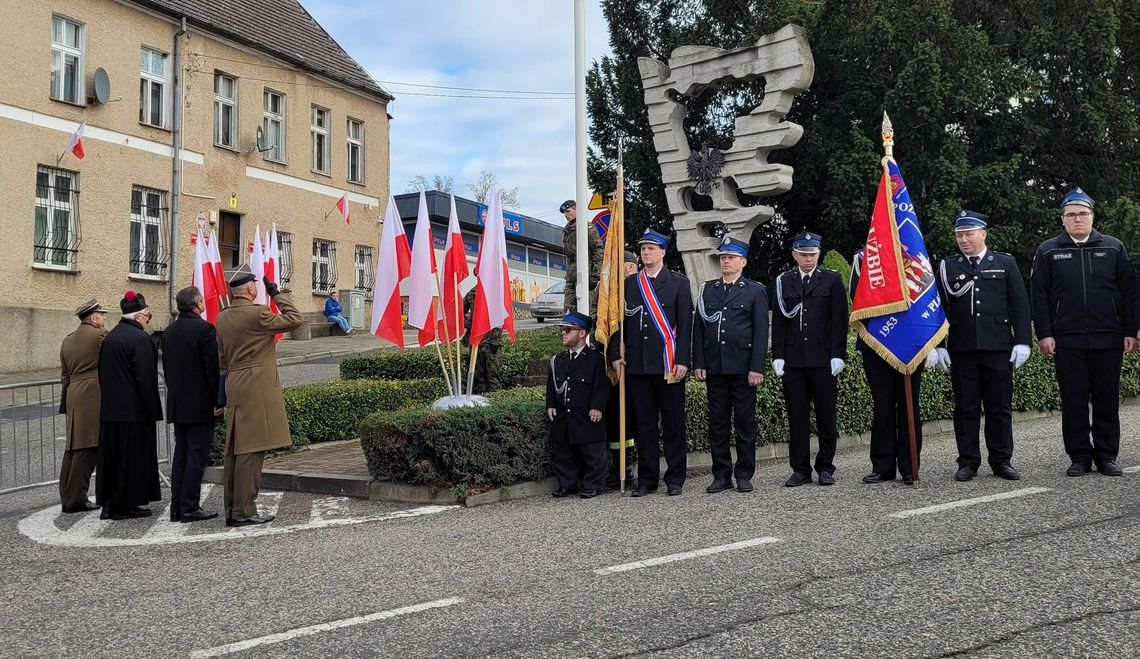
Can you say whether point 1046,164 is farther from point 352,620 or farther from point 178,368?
point 352,620

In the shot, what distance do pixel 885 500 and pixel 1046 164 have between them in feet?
59.1

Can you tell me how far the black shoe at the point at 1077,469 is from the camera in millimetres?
7016

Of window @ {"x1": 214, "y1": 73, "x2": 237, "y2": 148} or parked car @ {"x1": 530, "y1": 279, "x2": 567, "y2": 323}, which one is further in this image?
parked car @ {"x1": 530, "y1": 279, "x2": 567, "y2": 323}

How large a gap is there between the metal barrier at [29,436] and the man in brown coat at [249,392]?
2.24 meters

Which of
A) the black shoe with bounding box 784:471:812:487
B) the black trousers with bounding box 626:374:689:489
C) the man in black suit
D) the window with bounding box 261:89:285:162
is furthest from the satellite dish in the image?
the black shoe with bounding box 784:471:812:487

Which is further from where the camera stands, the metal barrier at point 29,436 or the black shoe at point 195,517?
the metal barrier at point 29,436

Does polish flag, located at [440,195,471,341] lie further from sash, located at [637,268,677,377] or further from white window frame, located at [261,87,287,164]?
white window frame, located at [261,87,287,164]

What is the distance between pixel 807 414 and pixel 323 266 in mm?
22893

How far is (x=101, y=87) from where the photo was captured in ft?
71.0

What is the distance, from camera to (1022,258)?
20.8m

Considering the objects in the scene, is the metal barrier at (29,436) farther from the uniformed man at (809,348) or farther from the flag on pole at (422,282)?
the uniformed man at (809,348)

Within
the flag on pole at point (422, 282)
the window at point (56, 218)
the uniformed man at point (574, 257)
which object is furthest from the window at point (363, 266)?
the flag on pole at point (422, 282)

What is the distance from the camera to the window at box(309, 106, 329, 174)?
1114 inches

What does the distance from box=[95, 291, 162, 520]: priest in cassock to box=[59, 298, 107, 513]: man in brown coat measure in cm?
22
